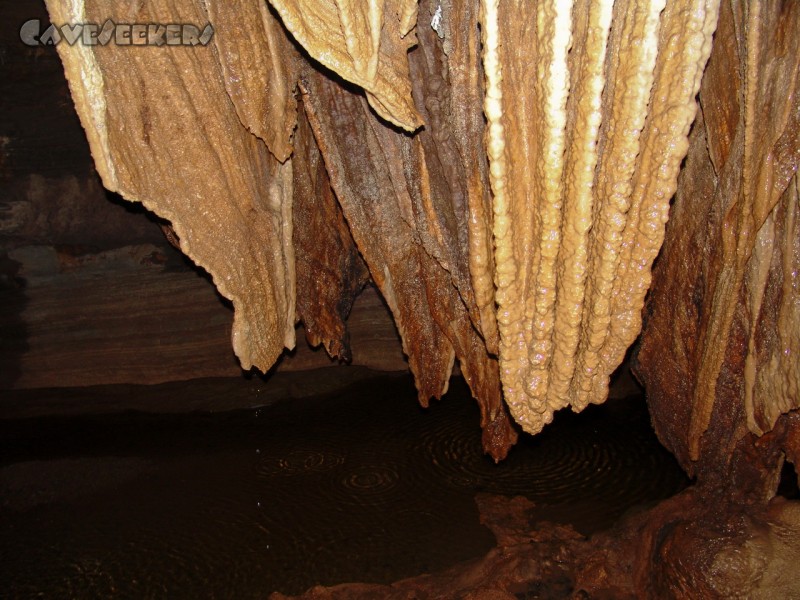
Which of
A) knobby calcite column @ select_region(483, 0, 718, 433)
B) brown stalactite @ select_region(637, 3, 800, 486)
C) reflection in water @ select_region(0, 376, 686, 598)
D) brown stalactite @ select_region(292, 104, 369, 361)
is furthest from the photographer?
brown stalactite @ select_region(292, 104, 369, 361)

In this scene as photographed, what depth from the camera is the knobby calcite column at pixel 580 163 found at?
1.99m

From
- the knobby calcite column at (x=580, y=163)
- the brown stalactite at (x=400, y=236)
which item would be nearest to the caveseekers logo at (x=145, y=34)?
the brown stalactite at (x=400, y=236)

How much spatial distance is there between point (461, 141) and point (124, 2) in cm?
171

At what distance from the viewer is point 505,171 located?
225 cm

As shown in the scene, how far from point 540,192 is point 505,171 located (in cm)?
15

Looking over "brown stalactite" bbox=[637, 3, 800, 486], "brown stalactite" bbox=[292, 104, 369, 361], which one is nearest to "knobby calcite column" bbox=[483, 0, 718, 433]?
"brown stalactite" bbox=[637, 3, 800, 486]

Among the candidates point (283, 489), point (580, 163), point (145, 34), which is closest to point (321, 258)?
point (283, 489)

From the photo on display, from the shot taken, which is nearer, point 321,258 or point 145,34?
point 145,34

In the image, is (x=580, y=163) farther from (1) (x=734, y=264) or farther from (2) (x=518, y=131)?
(1) (x=734, y=264)

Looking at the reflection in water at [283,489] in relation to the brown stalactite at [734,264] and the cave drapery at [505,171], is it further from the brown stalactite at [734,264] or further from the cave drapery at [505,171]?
the brown stalactite at [734,264]

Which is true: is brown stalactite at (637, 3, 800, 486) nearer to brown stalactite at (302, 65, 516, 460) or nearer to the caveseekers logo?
brown stalactite at (302, 65, 516, 460)

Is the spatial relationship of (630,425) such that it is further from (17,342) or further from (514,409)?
(17,342)

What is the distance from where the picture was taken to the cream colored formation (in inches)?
80.2

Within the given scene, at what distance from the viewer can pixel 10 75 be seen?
4.27m
